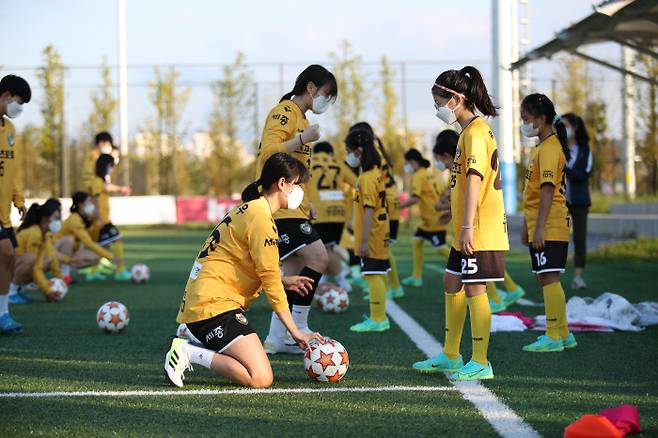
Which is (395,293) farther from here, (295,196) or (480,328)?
(295,196)

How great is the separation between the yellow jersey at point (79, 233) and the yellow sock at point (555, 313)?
25.5ft

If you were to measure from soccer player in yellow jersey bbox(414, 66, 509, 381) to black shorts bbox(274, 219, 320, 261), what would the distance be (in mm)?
1455

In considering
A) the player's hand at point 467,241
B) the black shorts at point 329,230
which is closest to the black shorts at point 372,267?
the black shorts at point 329,230

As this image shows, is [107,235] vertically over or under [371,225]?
under

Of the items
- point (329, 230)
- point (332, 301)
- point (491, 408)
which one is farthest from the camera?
point (329, 230)

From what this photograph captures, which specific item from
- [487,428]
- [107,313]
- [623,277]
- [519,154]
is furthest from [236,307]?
[519,154]

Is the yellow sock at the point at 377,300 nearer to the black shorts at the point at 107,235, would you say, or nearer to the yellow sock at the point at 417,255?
the yellow sock at the point at 417,255

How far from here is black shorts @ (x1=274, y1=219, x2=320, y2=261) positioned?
7434 mm

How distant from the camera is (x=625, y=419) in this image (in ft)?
14.6

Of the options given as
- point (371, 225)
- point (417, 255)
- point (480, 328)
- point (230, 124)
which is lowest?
point (480, 328)

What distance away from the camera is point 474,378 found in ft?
20.1

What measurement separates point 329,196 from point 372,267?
2535mm

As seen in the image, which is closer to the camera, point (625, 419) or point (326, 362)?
point (625, 419)

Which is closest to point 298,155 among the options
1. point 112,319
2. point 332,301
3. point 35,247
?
point 112,319
